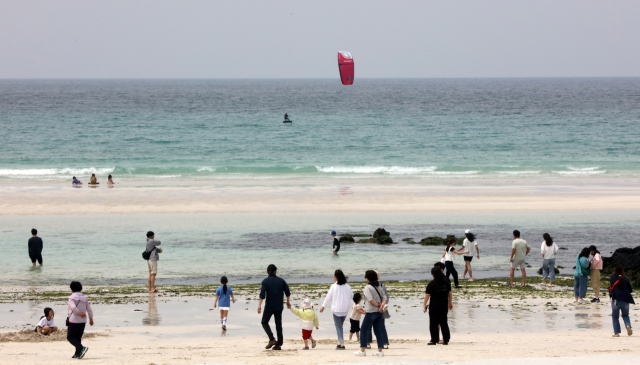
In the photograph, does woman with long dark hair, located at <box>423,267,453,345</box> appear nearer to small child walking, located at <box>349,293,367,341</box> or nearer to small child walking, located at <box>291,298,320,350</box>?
small child walking, located at <box>349,293,367,341</box>

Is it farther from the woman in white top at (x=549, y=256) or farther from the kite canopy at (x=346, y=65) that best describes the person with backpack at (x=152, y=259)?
the kite canopy at (x=346, y=65)

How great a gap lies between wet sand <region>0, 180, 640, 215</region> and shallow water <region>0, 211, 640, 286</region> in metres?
1.71

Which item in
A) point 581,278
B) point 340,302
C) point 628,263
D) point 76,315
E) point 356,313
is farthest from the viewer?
point 628,263

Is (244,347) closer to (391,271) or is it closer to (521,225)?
(391,271)

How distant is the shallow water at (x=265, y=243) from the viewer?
1858cm

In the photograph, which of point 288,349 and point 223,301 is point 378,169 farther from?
point 288,349

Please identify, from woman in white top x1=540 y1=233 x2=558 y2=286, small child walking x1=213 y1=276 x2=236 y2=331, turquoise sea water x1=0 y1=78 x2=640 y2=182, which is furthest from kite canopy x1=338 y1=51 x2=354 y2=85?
small child walking x1=213 y1=276 x2=236 y2=331

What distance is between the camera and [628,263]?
56.2 ft

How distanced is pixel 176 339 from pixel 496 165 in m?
41.7

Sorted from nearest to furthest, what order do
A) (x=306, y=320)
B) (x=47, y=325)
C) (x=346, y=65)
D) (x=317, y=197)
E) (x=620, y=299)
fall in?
(x=306, y=320)
(x=620, y=299)
(x=47, y=325)
(x=317, y=197)
(x=346, y=65)

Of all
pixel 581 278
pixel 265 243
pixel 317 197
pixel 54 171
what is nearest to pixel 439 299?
pixel 581 278

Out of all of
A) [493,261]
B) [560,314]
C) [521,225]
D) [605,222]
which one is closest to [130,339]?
[560,314]

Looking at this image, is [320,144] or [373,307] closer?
[373,307]

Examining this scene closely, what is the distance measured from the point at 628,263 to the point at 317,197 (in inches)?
724
